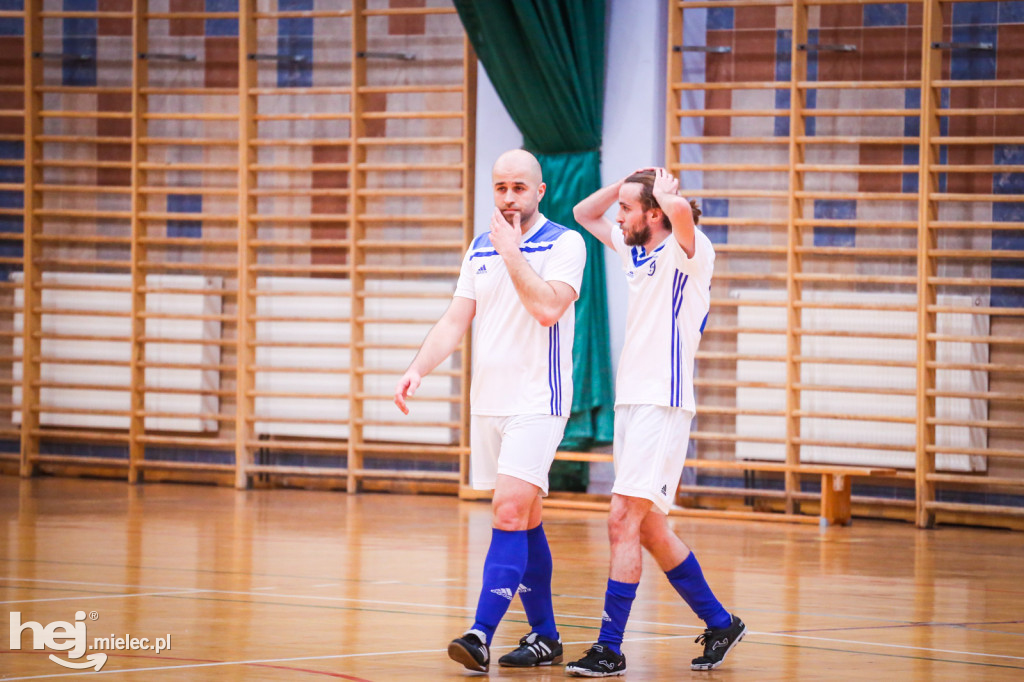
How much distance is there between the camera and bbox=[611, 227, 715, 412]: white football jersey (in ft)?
11.0

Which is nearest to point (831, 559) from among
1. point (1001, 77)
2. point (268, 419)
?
point (1001, 77)

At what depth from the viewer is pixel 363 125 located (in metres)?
8.51

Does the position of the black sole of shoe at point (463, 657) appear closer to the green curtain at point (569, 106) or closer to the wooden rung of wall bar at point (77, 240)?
the green curtain at point (569, 106)

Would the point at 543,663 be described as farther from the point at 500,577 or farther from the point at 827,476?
the point at 827,476

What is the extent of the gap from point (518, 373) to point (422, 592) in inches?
56.6

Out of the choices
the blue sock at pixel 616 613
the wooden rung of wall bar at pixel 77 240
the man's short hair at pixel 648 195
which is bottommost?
the blue sock at pixel 616 613

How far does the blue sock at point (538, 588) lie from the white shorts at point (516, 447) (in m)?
0.16

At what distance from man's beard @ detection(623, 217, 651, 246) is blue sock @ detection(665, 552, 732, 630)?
0.83 metres

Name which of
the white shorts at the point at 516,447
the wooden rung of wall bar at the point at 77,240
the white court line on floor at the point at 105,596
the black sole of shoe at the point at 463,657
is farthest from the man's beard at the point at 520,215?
the wooden rung of wall bar at the point at 77,240

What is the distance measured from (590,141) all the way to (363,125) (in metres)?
1.63

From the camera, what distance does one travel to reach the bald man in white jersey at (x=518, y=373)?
327 centimetres

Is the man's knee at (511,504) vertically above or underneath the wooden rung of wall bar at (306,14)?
underneath

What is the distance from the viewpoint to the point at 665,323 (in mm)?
3379

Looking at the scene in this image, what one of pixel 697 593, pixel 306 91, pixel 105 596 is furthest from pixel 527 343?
pixel 306 91
